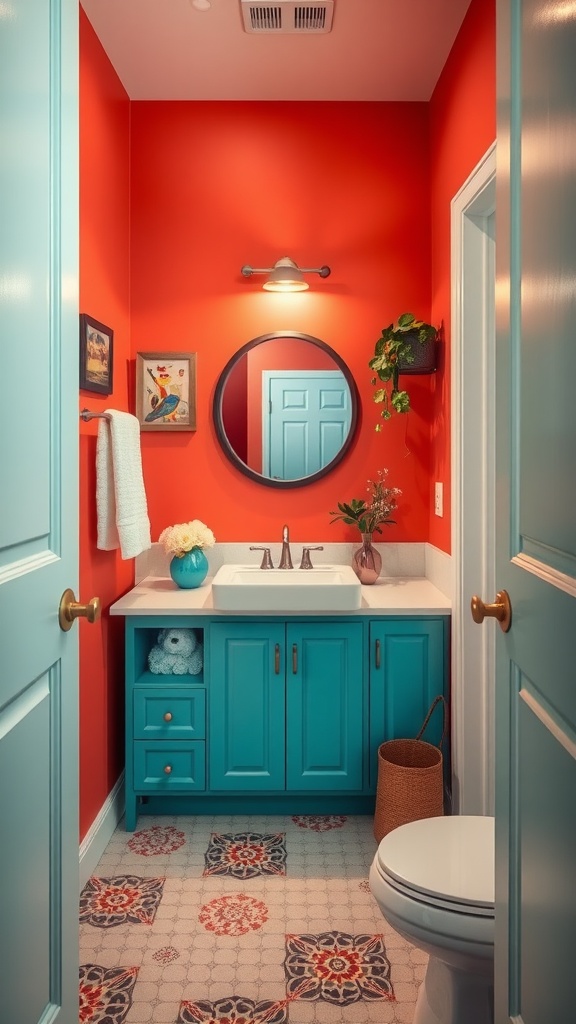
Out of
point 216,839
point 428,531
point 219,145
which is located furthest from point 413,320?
point 216,839

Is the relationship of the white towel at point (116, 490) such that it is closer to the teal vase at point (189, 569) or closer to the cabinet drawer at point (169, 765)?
the teal vase at point (189, 569)

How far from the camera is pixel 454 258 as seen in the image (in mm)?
2602

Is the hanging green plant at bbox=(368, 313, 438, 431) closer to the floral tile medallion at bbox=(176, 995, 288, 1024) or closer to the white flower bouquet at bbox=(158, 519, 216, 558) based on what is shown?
the white flower bouquet at bbox=(158, 519, 216, 558)

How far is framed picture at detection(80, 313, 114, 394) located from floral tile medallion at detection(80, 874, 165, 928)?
1.53 m

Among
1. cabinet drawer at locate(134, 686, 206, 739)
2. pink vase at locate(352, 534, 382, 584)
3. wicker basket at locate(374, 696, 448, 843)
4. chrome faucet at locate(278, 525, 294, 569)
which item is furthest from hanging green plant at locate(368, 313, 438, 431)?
cabinet drawer at locate(134, 686, 206, 739)

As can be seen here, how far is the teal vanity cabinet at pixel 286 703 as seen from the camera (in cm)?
267

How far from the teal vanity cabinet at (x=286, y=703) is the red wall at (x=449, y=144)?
607mm

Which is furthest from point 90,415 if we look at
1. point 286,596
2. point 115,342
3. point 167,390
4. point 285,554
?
point 285,554

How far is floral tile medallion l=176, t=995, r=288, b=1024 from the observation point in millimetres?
1721

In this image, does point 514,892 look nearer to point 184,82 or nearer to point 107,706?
point 107,706

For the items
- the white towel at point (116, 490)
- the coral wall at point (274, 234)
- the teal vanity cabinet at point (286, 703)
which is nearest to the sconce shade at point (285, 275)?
the coral wall at point (274, 234)

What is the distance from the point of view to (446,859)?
157cm

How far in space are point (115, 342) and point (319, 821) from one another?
1.91 metres

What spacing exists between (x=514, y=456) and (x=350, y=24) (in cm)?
205
